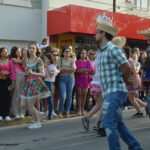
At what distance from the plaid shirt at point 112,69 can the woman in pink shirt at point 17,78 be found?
172 inches

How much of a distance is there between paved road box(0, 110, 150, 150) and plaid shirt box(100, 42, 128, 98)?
1.53m

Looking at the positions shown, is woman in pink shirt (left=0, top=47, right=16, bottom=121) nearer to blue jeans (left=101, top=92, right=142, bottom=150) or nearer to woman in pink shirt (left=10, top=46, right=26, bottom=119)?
woman in pink shirt (left=10, top=46, right=26, bottom=119)

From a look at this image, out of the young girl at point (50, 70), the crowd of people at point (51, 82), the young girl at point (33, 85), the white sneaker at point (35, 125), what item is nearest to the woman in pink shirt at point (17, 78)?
the crowd of people at point (51, 82)

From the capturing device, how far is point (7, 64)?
8773 mm

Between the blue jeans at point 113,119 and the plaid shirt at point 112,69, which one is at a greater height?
the plaid shirt at point 112,69

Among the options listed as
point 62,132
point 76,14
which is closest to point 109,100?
point 62,132

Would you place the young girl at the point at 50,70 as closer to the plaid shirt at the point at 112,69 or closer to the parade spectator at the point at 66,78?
the parade spectator at the point at 66,78

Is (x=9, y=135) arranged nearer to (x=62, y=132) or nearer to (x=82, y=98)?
(x=62, y=132)

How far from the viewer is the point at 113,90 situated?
480cm

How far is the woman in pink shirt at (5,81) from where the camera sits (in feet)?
28.5

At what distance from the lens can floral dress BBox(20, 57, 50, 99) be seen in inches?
311

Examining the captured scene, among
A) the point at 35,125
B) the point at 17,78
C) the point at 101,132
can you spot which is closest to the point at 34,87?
the point at 35,125

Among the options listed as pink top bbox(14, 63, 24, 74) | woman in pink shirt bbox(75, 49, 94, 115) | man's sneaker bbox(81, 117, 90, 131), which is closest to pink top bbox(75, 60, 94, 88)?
woman in pink shirt bbox(75, 49, 94, 115)

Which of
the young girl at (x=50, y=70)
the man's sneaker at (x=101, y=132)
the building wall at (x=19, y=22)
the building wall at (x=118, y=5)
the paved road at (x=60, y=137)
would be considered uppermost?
the building wall at (x=118, y=5)
